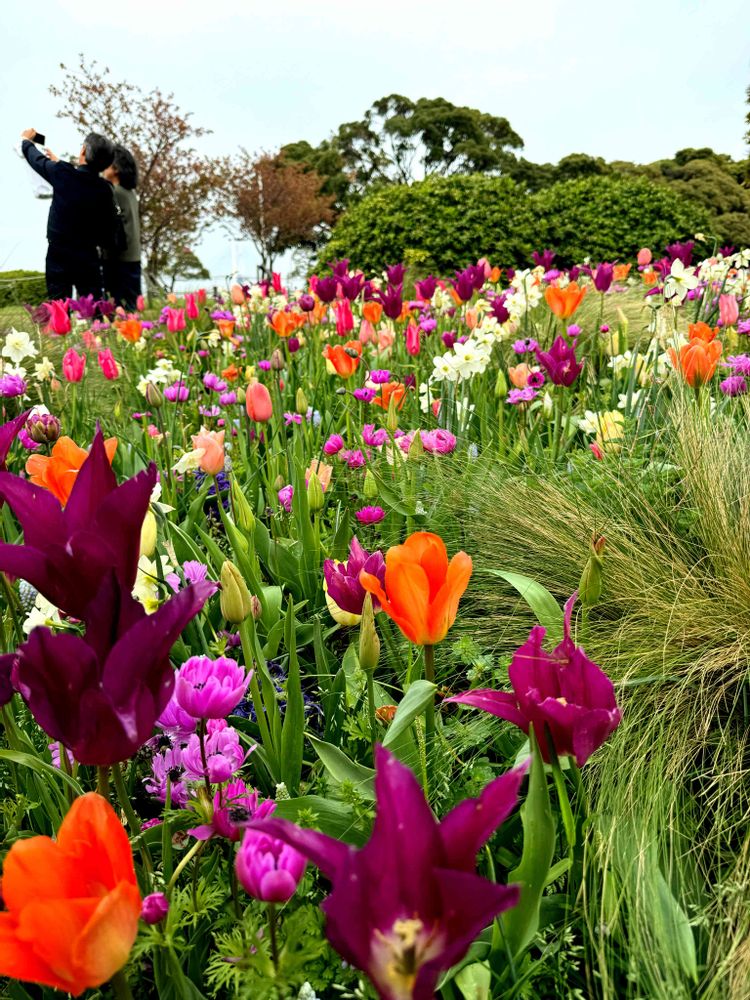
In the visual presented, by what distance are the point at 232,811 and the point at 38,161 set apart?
291 inches

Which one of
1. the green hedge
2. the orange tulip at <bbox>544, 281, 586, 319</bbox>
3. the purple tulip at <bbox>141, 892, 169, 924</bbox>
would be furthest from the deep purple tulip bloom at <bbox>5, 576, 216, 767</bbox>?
the green hedge

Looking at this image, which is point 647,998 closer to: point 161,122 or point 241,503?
point 241,503

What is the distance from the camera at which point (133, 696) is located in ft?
1.92

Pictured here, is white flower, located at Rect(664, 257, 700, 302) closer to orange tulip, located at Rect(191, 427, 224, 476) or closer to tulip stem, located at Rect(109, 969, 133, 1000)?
orange tulip, located at Rect(191, 427, 224, 476)

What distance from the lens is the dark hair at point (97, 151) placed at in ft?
21.7

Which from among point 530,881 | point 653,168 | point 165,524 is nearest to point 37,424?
point 165,524

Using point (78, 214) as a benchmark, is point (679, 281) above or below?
below

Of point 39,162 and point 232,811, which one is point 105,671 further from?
point 39,162

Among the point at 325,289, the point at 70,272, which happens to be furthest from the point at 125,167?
the point at 325,289

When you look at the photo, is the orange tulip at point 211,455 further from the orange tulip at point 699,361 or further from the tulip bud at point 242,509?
the orange tulip at point 699,361

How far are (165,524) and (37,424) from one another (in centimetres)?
35

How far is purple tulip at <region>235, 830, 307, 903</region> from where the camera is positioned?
59 cm

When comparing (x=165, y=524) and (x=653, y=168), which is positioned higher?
(x=653, y=168)

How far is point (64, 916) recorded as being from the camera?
48 cm
